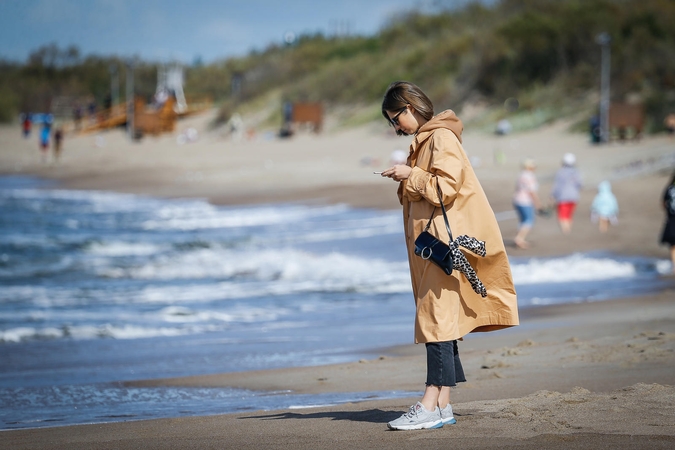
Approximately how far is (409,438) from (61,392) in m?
3.25

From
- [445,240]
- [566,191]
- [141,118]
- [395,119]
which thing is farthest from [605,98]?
[141,118]

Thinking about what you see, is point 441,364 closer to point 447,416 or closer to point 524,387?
point 447,416

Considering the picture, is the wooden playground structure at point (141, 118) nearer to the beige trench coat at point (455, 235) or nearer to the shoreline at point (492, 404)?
the shoreline at point (492, 404)

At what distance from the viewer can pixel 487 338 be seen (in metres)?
8.54

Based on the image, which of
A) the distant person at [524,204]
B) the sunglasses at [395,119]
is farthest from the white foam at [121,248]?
the sunglasses at [395,119]

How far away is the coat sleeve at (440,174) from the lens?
15.1 feet

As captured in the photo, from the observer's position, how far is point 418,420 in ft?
15.6

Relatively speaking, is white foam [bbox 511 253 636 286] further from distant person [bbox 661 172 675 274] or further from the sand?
the sand

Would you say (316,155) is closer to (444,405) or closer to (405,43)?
(405,43)

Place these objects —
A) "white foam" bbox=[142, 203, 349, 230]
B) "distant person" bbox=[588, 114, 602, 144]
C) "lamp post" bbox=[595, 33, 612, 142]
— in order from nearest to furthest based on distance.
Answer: "white foam" bbox=[142, 203, 349, 230] < "lamp post" bbox=[595, 33, 612, 142] < "distant person" bbox=[588, 114, 602, 144]

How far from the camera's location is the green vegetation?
34500 mm

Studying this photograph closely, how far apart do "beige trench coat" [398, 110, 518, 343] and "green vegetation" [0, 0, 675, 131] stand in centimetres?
2723

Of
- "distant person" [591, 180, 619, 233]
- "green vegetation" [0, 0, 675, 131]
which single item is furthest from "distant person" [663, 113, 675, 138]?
"distant person" [591, 180, 619, 233]

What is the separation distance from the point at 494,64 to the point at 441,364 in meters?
37.2
